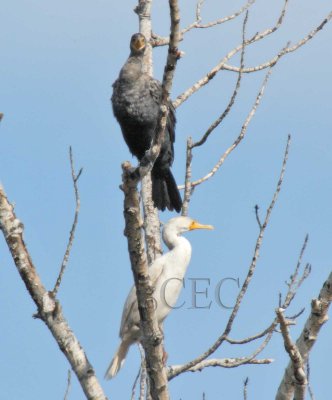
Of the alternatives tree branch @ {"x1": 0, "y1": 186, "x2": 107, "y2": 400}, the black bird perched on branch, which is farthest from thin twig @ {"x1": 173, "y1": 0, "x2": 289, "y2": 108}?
tree branch @ {"x1": 0, "y1": 186, "x2": 107, "y2": 400}

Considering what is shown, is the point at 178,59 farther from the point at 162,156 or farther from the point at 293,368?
the point at 162,156

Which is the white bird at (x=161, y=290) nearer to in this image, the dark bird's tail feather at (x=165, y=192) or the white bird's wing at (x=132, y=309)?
the white bird's wing at (x=132, y=309)

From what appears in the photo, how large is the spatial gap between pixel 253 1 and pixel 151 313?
12.0 ft

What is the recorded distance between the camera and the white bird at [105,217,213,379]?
18.1 feet

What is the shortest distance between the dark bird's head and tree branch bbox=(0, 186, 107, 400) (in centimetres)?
325

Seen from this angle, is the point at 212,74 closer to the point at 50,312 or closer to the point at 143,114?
the point at 143,114

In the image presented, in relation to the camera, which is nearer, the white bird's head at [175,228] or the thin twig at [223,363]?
the thin twig at [223,363]

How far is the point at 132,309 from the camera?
5543mm

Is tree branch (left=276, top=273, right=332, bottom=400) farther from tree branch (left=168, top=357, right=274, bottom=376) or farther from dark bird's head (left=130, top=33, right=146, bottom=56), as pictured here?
dark bird's head (left=130, top=33, right=146, bottom=56)

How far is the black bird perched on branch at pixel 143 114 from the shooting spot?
6727 mm

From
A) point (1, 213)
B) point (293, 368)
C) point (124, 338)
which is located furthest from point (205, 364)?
point (1, 213)

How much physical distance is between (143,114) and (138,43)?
1.88 ft

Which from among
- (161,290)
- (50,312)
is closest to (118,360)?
(161,290)

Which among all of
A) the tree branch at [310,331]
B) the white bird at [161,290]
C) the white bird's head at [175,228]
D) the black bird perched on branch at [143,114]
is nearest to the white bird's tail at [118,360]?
the white bird at [161,290]
